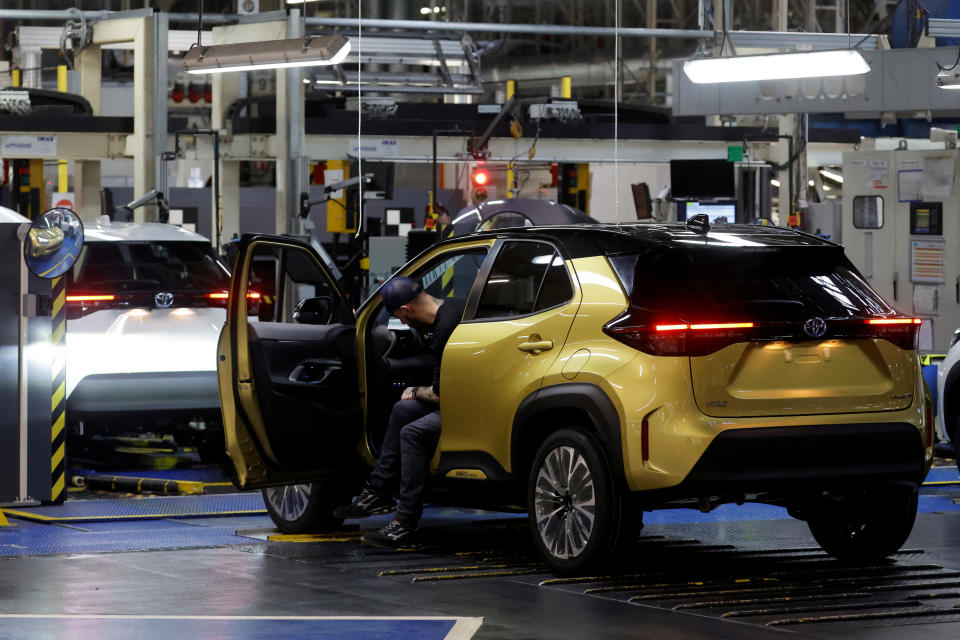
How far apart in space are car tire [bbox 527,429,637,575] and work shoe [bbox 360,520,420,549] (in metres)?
0.85

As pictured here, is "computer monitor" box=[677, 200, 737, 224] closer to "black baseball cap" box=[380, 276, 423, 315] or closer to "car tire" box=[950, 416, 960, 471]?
"car tire" box=[950, 416, 960, 471]

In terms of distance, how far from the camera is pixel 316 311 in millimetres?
8484

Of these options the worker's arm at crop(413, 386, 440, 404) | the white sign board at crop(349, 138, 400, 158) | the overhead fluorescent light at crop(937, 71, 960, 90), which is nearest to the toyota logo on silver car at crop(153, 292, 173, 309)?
the worker's arm at crop(413, 386, 440, 404)

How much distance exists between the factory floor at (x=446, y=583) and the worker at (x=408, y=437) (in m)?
0.20

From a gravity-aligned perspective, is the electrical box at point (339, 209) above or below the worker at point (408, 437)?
above

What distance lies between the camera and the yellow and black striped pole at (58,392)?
9.66m

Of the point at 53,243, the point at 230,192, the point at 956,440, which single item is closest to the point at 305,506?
A: the point at 53,243

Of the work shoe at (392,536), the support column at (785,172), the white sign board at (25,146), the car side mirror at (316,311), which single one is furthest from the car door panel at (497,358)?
the support column at (785,172)

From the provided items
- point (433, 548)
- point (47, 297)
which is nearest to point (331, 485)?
point (433, 548)

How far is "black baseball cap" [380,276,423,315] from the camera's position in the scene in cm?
773

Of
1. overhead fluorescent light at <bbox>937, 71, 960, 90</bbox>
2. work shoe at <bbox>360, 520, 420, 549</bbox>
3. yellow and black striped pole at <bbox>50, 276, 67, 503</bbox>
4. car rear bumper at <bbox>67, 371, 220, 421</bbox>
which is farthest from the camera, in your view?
overhead fluorescent light at <bbox>937, 71, 960, 90</bbox>

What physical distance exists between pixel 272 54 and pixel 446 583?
7748mm

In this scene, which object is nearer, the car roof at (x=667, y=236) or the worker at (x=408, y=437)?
the car roof at (x=667, y=236)

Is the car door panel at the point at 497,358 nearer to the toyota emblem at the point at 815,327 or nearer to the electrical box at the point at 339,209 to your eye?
the toyota emblem at the point at 815,327
